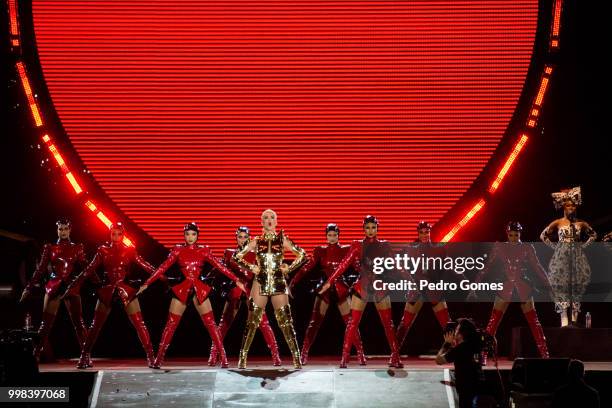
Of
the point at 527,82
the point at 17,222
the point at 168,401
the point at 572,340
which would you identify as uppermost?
the point at 527,82

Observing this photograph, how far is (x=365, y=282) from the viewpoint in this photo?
318 inches

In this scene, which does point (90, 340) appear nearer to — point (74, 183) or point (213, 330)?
point (213, 330)

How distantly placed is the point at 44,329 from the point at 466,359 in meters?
4.12

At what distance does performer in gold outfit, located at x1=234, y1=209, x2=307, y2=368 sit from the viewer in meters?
7.75

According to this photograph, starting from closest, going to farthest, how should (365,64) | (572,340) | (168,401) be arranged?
(168,401) < (572,340) < (365,64)

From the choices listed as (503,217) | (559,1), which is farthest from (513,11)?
(503,217)

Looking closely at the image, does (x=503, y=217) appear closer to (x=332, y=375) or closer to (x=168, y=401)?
(x=332, y=375)

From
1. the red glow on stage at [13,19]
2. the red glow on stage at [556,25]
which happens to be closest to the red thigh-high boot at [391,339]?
the red glow on stage at [556,25]

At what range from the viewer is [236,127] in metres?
8.90

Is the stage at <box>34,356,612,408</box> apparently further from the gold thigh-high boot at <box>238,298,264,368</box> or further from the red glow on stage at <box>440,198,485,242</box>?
the red glow on stage at <box>440,198,485,242</box>

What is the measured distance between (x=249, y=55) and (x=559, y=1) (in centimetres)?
319

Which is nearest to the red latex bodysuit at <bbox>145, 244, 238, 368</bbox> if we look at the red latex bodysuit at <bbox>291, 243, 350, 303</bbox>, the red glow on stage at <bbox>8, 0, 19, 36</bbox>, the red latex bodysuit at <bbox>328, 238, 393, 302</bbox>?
the red latex bodysuit at <bbox>291, 243, 350, 303</bbox>

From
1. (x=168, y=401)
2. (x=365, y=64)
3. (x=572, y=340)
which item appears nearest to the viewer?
(x=168, y=401)

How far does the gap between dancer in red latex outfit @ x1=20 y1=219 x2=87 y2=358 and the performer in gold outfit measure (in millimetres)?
1649
